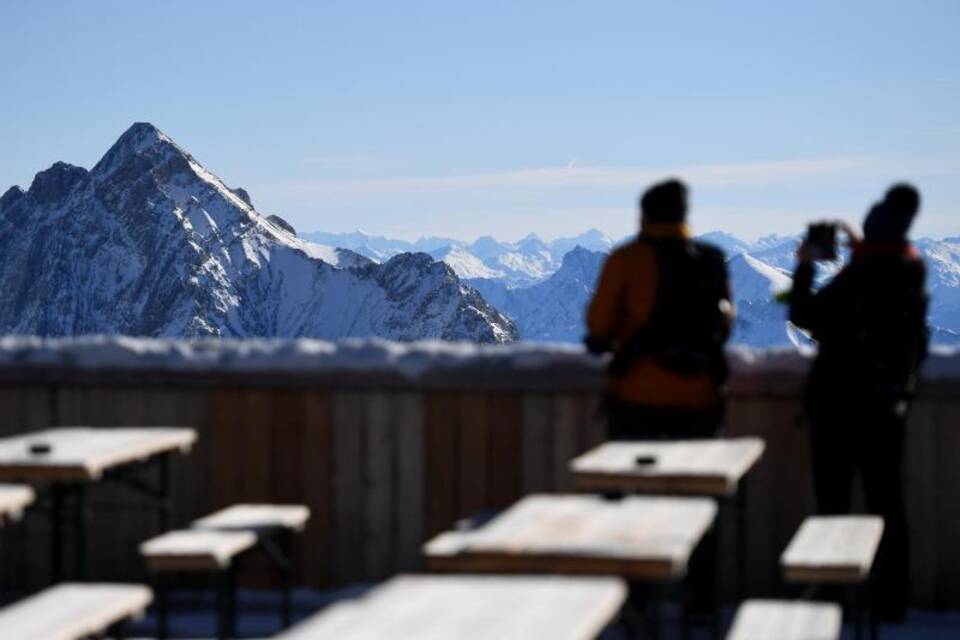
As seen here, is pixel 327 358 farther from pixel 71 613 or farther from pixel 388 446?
pixel 71 613

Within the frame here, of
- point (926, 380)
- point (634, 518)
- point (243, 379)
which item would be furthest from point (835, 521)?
point (243, 379)

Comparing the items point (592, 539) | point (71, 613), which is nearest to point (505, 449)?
point (71, 613)

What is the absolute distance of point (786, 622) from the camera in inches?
268

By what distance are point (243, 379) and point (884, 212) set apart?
3343 millimetres

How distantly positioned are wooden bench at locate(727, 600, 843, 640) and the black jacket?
1579 millimetres

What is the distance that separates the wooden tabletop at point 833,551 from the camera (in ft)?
22.8

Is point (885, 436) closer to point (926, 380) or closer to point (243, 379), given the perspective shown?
point (926, 380)

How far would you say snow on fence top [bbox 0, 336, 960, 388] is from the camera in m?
9.29

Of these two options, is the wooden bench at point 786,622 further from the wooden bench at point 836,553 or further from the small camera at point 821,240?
the small camera at point 821,240

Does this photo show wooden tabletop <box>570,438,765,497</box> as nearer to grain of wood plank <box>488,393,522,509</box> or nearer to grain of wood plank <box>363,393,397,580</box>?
grain of wood plank <box>488,393,522,509</box>

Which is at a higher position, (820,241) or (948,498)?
(820,241)

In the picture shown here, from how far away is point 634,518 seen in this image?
19.4ft

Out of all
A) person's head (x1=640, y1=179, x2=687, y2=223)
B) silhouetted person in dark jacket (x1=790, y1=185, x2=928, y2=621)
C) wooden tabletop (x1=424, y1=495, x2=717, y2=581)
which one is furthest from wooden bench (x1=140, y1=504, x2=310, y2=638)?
silhouetted person in dark jacket (x1=790, y1=185, x2=928, y2=621)

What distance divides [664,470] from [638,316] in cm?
133
